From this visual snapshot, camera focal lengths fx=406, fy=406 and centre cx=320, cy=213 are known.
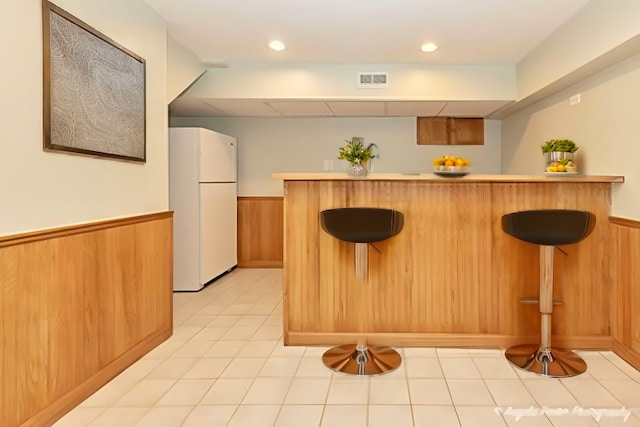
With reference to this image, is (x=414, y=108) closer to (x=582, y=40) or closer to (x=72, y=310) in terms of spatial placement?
(x=582, y=40)

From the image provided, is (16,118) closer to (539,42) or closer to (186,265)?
(186,265)

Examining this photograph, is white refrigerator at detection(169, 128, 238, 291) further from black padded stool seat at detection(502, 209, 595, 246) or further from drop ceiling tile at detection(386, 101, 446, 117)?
black padded stool seat at detection(502, 209, 595, 246)

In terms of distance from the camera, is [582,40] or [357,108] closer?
[582,40]

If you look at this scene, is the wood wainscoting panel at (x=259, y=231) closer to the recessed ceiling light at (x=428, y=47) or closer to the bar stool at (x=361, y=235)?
the recessed ceiling light at (x=428, y=47)

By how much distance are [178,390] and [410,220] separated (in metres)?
1.74

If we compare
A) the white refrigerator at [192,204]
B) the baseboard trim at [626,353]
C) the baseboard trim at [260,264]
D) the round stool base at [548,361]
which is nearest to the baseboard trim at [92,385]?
the white refrigerator at [192,204]

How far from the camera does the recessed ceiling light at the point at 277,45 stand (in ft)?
11.4

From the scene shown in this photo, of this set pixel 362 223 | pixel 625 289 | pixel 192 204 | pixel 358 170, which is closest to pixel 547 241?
pixel 625 289

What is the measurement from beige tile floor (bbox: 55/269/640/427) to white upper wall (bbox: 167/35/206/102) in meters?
2.12

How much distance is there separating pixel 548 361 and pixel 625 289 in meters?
0.70

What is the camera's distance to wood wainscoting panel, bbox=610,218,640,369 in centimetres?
242

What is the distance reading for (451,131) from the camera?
5.38 metres

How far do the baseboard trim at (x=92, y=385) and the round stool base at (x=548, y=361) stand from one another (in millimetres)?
2324

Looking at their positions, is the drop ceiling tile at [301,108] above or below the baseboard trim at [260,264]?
above
